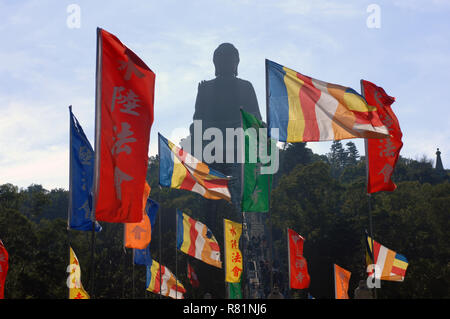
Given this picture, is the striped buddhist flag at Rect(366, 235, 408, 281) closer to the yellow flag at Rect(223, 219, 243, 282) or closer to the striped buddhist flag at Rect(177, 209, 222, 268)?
the yellow flag at Rect(223, 219, 243, 282)

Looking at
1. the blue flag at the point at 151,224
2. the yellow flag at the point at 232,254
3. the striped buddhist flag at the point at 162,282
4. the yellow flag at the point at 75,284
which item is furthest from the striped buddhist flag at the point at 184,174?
the striped buddhist flag at the point at 162,282

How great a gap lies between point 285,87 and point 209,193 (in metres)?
6.88

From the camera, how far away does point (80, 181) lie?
15.4 m

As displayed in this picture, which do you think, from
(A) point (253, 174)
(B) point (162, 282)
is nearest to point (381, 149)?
(A) point (253, 174)

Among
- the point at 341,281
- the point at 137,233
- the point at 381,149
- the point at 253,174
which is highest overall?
the point at 381,149

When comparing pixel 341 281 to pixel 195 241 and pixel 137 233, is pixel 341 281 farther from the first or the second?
pixel 137 233

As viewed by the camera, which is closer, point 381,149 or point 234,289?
point 381,149

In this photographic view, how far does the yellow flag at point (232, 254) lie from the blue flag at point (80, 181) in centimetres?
1189

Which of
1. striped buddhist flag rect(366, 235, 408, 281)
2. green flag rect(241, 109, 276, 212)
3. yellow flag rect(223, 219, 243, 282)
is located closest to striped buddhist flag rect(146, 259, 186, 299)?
yellow flag rect(223, 219, 243, 282)

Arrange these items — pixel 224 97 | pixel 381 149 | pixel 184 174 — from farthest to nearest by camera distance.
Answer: pixel 224 97, pixel 184 174, pixel 381 149

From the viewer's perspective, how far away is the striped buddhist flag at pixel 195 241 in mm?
27828

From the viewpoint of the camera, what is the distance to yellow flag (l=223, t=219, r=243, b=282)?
2661 cm

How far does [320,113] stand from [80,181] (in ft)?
23.3
